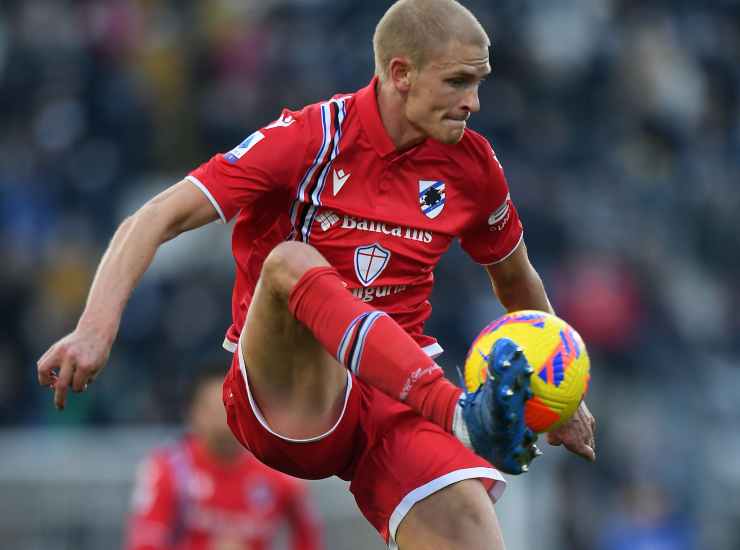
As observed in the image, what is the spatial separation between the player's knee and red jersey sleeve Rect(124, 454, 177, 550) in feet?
10.3

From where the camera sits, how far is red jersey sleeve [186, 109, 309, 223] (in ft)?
16.8

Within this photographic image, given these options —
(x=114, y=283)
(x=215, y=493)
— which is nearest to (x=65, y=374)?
(x=114, y=283)

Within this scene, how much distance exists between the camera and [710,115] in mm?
14047

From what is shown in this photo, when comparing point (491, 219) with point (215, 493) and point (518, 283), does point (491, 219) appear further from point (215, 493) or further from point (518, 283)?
point (215, 493)

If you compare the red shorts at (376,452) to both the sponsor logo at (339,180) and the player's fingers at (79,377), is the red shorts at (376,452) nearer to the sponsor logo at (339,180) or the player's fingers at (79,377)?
the sponsor logo at (339,180)

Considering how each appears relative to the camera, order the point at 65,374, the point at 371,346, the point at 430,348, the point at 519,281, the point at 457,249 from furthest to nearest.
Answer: the point at 457,249 < the point at 519,281 < the point at 430,348 < the point at 371,346 < the point at 65,374

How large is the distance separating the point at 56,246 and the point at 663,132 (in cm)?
550

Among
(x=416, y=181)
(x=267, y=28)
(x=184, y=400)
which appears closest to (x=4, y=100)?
(x=267, y=28)

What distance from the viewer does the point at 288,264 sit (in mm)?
4961

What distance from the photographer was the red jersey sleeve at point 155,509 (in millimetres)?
7785

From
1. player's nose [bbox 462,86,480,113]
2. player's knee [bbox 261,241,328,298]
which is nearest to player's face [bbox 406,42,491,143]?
player's nose [bbox 462,86,480,113]

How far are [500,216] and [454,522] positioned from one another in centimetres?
123

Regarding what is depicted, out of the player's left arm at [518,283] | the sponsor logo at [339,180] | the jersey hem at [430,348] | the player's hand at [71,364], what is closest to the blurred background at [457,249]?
the player's left arm at [518,283]

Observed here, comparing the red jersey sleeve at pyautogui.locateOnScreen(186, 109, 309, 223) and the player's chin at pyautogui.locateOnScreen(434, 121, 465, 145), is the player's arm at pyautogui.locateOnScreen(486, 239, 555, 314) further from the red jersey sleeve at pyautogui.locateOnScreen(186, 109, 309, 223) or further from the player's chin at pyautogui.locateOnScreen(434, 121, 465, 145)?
the red jersey sleeve at pyautogui.locateOnScreen(186, 109, 309, 223)
